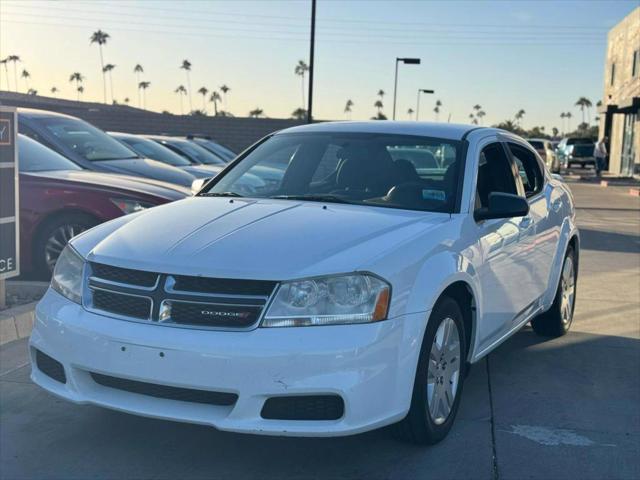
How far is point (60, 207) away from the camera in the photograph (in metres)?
7.04

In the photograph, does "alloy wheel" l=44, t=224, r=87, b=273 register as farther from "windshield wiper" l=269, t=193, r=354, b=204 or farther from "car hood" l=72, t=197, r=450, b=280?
"windshield wiper" l=269, t=193, r=354, b=204

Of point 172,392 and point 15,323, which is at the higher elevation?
point 172,392

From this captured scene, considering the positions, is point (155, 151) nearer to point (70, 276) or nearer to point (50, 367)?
point (70, 276)

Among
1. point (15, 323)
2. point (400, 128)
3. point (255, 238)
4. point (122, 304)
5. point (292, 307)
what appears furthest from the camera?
point (15, 323)

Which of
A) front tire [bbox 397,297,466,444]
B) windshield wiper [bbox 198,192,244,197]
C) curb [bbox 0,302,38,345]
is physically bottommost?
curb [bbox 0,302,38,345]

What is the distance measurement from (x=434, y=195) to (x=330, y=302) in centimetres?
136

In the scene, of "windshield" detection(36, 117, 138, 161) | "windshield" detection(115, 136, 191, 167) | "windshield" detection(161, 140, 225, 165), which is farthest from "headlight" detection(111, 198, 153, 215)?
"windshield" detection(161, 140, 225, 165)

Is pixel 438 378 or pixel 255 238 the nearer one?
pixel 255 238

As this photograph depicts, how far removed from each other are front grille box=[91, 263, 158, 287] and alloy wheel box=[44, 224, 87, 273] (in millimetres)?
3638

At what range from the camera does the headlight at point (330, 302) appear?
3203mm

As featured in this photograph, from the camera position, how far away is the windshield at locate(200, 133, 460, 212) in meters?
4.40

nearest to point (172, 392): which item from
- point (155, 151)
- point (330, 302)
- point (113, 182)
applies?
point (330, 302)

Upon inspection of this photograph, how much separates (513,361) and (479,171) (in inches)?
59.9

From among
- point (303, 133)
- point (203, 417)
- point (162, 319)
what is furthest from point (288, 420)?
point (303, 133)
